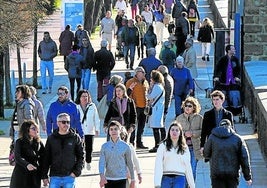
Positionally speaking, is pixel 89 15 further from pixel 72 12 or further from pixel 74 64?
pixel 74 64

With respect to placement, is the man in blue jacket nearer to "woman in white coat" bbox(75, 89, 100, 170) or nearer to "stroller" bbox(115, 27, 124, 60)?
"woman in white coat" bbox(75, 89, 100, 170)

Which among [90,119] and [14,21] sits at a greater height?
[14,21]

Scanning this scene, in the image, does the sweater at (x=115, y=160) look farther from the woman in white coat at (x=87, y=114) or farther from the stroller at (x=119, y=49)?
the stroller at (x=119, y=49)

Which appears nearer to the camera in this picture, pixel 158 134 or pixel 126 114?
pixel 126 114

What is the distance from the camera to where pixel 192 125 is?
16.3m

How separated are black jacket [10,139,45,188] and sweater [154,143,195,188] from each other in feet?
5.11

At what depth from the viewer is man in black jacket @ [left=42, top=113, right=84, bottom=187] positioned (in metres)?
14.4

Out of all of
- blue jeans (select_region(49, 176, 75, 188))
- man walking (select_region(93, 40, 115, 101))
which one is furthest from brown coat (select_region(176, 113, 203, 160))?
man walking (select_region(93, 40, 115, 101))

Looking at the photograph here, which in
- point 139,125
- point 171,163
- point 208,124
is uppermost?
point 208,124

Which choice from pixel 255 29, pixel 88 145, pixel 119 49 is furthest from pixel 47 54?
pixel 88 145

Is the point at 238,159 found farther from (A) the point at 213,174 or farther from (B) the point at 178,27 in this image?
(B) the point at 178,27

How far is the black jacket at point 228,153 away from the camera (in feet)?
47.9

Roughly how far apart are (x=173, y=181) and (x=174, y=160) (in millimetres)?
289

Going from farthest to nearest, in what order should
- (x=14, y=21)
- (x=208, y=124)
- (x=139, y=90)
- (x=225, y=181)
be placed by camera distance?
(x=14, y=21)
(x=139, y=90)
(x=208, y=124)
(x=225, y=181)
